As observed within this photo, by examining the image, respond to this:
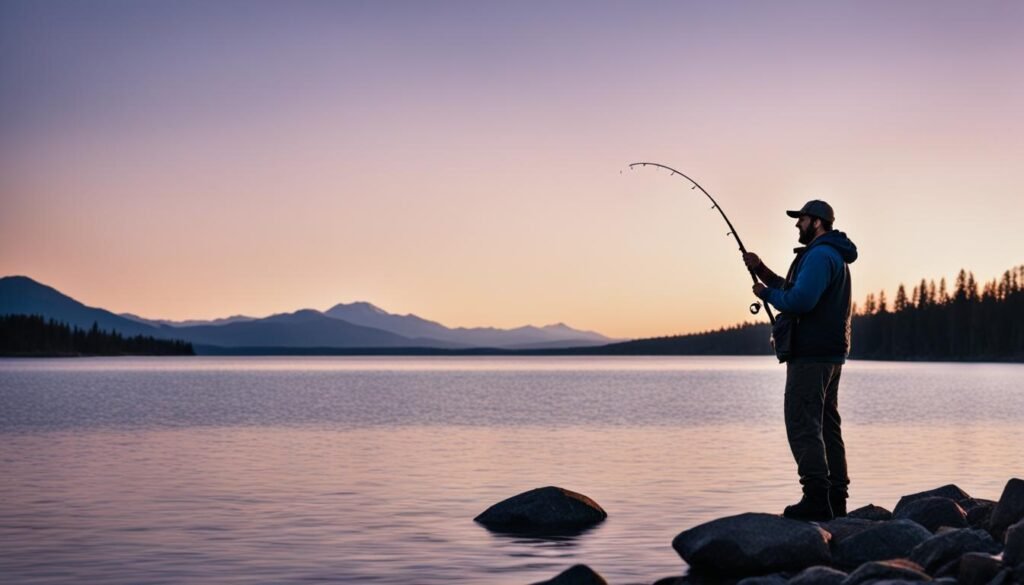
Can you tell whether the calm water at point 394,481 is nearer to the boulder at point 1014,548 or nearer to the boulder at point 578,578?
the boulder at point 578,578

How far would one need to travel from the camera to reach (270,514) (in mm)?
17688

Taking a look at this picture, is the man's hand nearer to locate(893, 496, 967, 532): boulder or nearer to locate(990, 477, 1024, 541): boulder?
locate(990, 477, 1024, 541): boulder

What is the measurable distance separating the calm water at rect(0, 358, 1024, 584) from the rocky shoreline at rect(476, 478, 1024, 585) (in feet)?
3.10

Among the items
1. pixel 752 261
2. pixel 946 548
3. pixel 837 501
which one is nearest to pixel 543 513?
pixel 837 501

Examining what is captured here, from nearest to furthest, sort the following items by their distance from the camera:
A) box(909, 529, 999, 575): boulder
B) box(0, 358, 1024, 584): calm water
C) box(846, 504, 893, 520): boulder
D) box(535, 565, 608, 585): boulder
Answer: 1. box(535, 565, 608, 585): boulder
2. box(909, 529, 999, 575): boulder
3. box(0, 358, 1024, 584): calm water
4. box(846, 504, 893, 520): boulder

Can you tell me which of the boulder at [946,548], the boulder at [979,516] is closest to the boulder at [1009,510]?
the boulder at [946,548]

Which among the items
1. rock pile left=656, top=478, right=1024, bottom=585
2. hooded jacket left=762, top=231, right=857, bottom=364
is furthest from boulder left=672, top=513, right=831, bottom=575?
hooded jacket left=762, top=231, right=857, bottom=364

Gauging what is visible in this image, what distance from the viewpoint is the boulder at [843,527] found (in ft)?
39.8

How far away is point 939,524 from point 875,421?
1115 inches

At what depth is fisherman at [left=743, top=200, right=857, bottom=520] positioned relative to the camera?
474 inches

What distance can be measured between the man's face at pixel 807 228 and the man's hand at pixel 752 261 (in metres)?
0.50

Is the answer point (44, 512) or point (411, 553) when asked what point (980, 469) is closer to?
point (411, 553)

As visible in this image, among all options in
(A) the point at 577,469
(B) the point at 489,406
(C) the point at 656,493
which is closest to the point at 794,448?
(C) the point at 656,493

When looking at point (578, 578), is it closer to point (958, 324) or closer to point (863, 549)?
point (863, 549)
